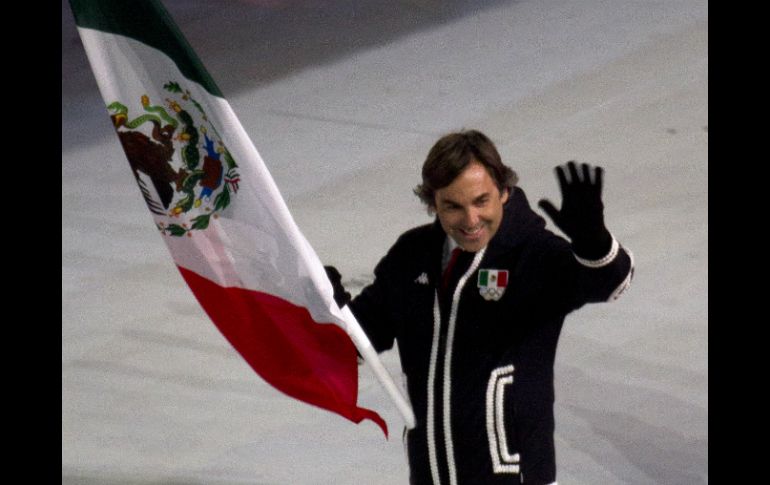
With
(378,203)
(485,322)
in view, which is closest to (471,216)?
(485,322)

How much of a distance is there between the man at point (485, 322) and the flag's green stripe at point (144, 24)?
0.79 meters

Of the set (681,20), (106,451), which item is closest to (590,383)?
(106,451)

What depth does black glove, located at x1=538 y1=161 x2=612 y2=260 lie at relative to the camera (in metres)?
4.57

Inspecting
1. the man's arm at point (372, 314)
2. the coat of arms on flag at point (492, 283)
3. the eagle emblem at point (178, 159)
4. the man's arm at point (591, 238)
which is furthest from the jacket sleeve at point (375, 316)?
the man's arm at point (591, 238)

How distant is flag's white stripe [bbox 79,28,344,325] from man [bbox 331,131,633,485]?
418 mm

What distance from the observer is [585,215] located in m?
4.60

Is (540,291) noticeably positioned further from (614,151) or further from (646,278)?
(614,151)

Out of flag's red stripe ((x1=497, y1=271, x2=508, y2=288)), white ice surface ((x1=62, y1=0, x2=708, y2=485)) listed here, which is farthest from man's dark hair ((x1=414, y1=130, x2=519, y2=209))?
white ice surface ((x1=62, y1=0, x2=708, y2=485))

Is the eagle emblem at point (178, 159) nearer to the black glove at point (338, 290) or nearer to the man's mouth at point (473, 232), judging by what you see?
the black glove at point (338, 290)

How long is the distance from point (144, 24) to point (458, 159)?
3.41 feet

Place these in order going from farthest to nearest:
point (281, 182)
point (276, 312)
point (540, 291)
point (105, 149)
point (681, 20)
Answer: point (681, 20), point (105, 149), point (281, 182), point (276, 312), point (540, 291)

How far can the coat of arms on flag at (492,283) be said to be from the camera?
15.9ft

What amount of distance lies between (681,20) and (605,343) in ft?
17.2

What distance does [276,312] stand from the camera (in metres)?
5.28
